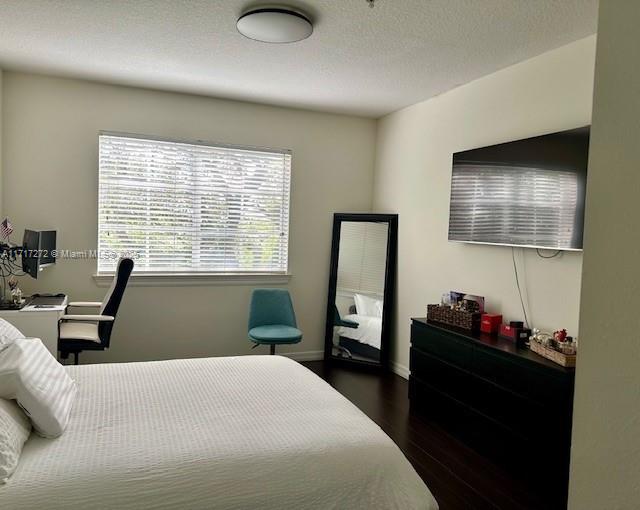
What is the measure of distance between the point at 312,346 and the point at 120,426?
10.8 feet

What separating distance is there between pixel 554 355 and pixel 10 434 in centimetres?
258

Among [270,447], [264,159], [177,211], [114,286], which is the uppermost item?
[264,159]

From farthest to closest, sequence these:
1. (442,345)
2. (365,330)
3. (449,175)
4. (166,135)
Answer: (365,330) → (166,135) → (449,175) → (442,345)

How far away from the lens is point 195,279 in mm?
4598

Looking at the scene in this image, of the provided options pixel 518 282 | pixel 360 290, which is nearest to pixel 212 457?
pixel 518 282

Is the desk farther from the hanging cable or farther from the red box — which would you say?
the hanging cable

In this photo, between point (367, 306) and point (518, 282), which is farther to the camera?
point (367, 306)

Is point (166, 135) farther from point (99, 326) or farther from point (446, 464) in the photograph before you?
point (446, 464)

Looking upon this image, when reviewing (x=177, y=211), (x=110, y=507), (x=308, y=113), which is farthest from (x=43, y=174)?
(x=110, y=507)

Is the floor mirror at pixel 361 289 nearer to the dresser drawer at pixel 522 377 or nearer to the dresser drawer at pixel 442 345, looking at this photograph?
the dresser drawer at pixel 442 345

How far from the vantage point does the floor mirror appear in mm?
4832

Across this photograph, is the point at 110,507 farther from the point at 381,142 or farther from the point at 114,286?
the point at 381,142

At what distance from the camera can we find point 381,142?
5.16 m

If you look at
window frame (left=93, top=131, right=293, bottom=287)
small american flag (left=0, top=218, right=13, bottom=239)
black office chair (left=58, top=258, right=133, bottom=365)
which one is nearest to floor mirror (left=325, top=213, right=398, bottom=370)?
window frame (left=93, top=131, right=293, bottom=287)
